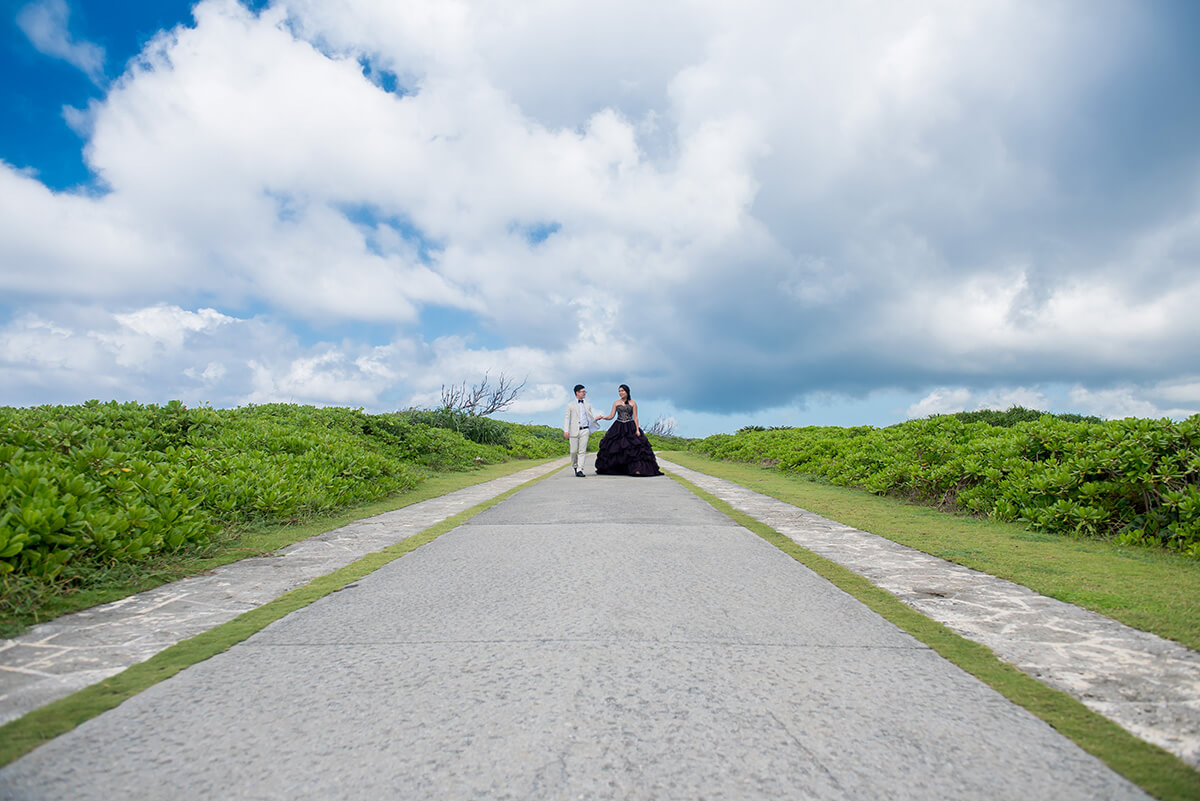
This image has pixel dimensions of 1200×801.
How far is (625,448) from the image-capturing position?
15.7m

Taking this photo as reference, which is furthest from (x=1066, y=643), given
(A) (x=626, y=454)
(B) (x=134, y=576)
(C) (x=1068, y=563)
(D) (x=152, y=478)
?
(A) (x=626, y=454)

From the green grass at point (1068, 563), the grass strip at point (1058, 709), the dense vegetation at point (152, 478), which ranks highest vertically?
the dense vegetation at point (152, 478)

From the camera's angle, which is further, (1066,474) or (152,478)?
(1066,474)

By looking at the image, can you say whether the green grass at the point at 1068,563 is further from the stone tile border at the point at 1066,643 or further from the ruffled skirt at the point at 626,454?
the ruffled skirt at the point at 626,454

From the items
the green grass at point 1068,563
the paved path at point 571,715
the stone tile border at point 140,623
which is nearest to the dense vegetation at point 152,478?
the stone tile border at point 140,623

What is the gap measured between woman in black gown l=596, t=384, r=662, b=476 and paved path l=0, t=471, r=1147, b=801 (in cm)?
1147

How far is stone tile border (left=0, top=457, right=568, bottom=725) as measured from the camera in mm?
2798

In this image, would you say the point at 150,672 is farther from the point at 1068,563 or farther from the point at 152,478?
the point at 1068,563

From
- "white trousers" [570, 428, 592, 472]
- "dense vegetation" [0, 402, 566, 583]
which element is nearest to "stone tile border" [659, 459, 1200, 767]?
"dense vegetation" [0, 402, 566, 583]

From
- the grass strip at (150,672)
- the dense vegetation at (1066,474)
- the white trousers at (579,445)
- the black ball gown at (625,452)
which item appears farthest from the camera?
the white trousers at (579,445)

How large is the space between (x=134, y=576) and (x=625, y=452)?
38.4ft

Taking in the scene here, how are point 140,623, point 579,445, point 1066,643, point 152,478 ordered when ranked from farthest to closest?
point 579,445 < point 152,478 < point 140,623 < point 1066,643

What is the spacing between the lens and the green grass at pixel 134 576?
369cm

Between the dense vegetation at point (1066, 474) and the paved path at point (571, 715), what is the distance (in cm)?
454
